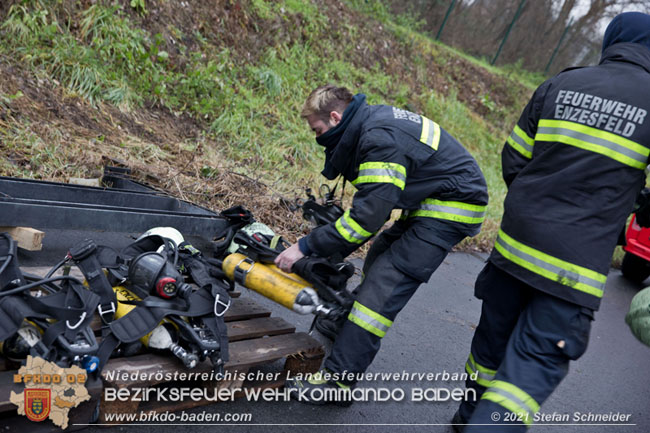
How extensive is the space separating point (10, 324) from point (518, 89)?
1655 centimetres

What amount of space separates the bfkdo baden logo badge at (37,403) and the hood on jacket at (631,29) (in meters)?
2.82

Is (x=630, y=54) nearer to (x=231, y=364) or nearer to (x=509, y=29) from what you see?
(x=231, y=364)

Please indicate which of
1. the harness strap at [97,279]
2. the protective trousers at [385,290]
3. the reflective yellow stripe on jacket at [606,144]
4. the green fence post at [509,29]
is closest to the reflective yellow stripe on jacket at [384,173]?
the protective trousers at [385,290]

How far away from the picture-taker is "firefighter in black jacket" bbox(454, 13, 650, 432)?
2.04 m

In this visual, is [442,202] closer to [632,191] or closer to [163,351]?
[632,191]

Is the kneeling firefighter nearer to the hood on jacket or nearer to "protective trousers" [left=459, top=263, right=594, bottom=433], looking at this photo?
"protective trousers" [left=459, top=263, right=594, bottom=433]

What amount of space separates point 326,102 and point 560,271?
1.47m

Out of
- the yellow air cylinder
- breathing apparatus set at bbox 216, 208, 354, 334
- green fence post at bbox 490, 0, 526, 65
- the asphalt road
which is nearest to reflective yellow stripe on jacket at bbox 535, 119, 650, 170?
breathing apparatus set at bbox 216, 208, 354, 334

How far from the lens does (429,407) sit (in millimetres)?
2953

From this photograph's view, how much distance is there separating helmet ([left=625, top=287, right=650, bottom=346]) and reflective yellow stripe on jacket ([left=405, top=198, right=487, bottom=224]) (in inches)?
37.0

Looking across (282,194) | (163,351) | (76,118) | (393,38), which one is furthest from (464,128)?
(163,351)

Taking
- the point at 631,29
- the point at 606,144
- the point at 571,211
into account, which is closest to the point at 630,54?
the point at 631,29

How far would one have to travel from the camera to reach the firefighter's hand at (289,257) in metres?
2.60

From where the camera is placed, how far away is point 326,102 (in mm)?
2738
